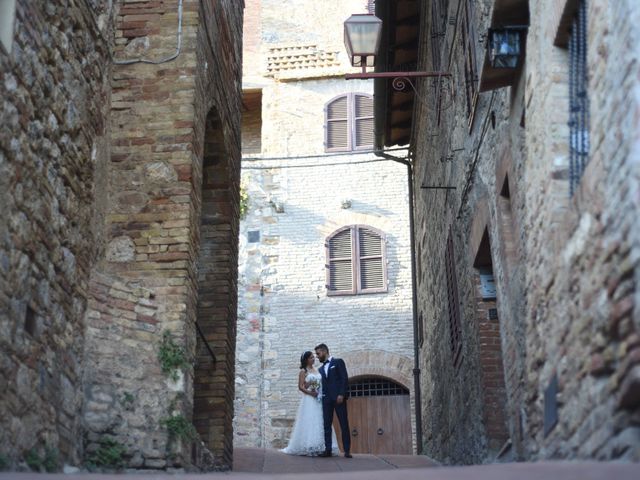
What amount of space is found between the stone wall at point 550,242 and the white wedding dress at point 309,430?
208 cm

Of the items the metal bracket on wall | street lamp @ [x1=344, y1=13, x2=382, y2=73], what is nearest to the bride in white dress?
the metal bracket on wall

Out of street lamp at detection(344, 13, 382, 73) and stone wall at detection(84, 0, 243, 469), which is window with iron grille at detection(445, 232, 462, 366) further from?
stone wall at detection(84, 0, 243, 469)

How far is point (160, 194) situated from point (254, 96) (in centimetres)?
1563

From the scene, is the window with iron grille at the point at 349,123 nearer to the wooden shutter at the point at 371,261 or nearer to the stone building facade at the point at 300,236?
the stone building facade at the point at 300,236

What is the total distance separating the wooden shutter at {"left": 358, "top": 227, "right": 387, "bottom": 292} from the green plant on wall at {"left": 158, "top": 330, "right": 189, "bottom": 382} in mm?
13278

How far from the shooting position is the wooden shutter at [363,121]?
2330 cm

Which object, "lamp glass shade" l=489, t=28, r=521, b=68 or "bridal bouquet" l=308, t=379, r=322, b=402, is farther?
"bridal bouquet" l=308, t=379, r=322, b=402

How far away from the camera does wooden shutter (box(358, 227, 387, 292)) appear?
21906mm

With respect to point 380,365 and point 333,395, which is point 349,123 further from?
point 333,395

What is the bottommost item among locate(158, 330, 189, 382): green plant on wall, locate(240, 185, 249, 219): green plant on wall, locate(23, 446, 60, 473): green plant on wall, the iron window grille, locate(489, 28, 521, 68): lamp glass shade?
locate(23, 446, 60, 473): green plant on wall

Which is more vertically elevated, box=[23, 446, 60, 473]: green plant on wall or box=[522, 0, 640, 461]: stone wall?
box=[522, 0, 640, 461]: stone wall

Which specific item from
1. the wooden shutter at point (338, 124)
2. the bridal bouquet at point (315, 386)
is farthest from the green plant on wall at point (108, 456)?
the wooden shutter at point (338, 124)

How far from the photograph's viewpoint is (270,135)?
77.9 ft

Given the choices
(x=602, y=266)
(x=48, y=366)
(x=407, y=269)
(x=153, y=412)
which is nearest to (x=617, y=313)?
(x=602, y=266)
